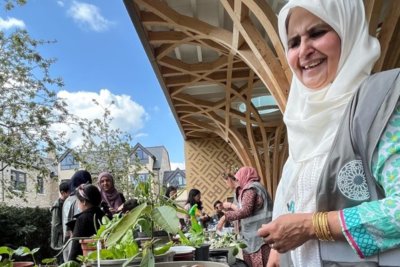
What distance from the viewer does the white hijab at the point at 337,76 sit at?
0.97 m

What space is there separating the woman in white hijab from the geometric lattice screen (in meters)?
15.0

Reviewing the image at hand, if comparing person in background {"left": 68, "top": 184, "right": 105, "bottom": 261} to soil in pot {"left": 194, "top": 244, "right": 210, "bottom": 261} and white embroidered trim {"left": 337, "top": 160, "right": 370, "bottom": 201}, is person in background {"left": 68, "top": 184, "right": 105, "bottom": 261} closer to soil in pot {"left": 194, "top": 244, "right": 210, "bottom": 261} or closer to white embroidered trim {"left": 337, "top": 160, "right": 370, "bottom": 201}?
soil in pot {"left": 194, "top": 244, "right": 210, "bottom": 261}

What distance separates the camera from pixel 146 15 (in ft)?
21.4

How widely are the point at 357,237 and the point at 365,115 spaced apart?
267mm

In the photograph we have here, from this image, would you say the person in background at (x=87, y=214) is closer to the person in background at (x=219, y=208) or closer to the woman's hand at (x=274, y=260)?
the woman's hand at (x=274, y=260)

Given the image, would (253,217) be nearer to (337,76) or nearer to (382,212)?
(337,76)

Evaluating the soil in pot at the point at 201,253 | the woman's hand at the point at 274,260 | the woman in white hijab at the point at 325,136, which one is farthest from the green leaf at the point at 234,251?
the woman in white hijab at the point at 325,136

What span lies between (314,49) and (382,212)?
467 mm

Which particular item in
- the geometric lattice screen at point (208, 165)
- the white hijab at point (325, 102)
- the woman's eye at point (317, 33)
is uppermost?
the geometric lattice screen at point (208, 165)

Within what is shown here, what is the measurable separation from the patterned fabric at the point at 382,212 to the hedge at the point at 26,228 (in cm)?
993

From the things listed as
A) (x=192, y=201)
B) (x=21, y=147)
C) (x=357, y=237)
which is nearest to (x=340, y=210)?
(x=357, y=237)

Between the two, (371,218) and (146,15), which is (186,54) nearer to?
(146,15)

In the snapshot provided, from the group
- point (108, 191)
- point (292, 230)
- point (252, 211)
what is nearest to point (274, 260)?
point (292, 230)

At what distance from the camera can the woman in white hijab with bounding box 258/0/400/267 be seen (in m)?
0.82
